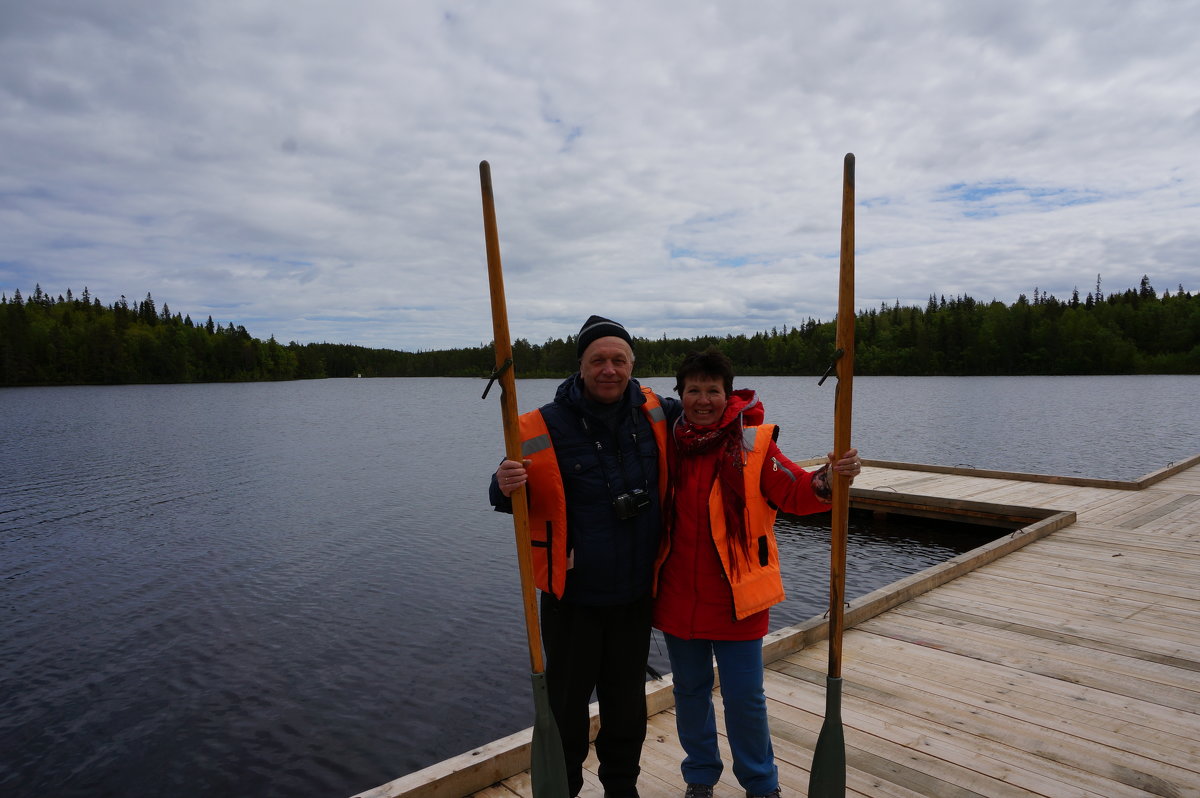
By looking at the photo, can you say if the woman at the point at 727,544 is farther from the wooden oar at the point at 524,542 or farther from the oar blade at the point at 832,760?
the wooden oar at the point at 524,542

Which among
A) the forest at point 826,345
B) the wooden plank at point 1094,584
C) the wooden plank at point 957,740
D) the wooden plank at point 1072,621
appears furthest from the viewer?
the forest at point 826,345

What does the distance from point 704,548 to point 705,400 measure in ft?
1.99

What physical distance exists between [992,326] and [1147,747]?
402ft

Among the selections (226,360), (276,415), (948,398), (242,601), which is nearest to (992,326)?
(948,398)

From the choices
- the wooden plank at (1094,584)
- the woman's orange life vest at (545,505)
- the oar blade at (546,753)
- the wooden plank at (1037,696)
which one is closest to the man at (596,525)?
the woman's orange life vest at (545,505)

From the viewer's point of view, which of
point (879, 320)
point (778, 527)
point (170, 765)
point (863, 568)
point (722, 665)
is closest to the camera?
point (722, 665)

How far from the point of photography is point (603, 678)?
3.05 metres

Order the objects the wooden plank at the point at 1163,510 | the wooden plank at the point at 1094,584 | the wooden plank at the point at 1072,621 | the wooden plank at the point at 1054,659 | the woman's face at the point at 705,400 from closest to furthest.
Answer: the woman's face at the point at 705,400, the wooden plank at the point at 1054,659, the wooden plank at the point at 1072,621, the wooden plank at the point at 1094,584, the wooden plank at the point at 1163,510

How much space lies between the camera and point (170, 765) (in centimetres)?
704

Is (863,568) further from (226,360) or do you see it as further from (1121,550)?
(226,360)

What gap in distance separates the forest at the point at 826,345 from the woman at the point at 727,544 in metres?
86.2

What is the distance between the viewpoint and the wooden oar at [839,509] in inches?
113

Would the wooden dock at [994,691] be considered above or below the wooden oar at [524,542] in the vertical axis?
below

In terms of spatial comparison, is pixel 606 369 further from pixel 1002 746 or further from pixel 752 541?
pixel 1002 746
